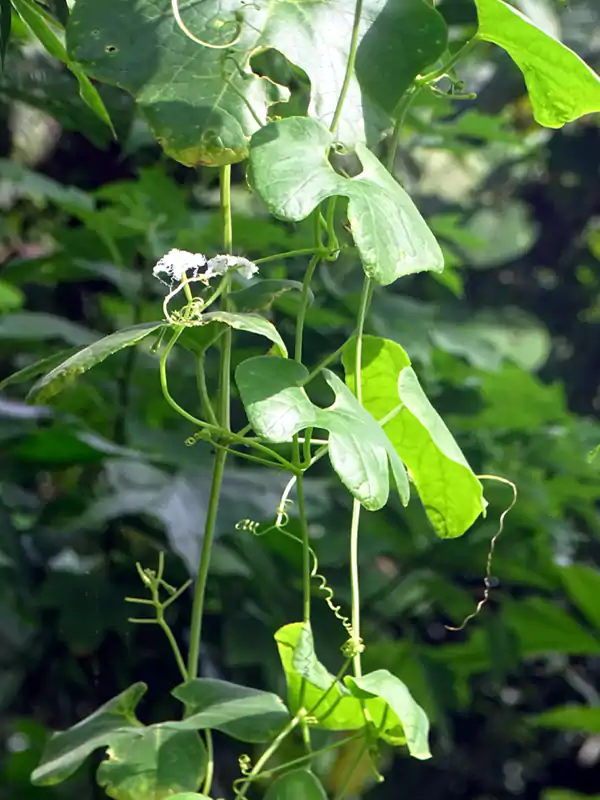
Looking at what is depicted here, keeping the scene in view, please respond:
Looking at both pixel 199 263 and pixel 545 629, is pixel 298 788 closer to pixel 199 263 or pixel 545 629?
pixel 199 263

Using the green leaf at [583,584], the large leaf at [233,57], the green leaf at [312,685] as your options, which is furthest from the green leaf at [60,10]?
the green leaf at [583,584]

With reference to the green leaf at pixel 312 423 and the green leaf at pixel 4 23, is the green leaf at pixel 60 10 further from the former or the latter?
the green leaf at pixel 312 423

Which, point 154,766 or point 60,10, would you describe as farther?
point 60,10

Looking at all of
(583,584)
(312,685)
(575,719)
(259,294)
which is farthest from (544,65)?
(575,719)

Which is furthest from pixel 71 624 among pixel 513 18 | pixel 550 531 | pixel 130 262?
pixel 513 18

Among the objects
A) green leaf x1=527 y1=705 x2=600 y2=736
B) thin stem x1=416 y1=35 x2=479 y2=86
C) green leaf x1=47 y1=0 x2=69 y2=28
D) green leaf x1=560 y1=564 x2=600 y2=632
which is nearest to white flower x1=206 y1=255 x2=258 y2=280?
thin stem x1=416 y1=35 x2=479 y2=86

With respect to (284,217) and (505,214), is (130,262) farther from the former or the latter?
(505,214)
